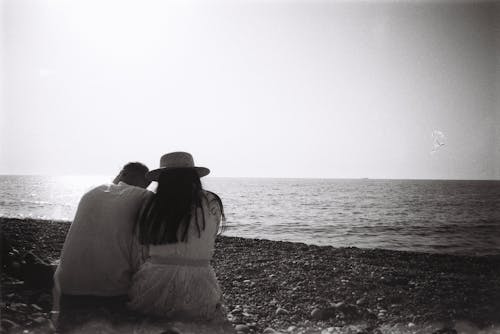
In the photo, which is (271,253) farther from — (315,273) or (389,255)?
(389,255)

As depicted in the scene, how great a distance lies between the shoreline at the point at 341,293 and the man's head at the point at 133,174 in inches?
63.3

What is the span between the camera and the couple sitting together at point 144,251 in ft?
12.0

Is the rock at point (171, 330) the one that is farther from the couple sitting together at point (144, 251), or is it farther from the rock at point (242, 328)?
the rock at point (242, 328)

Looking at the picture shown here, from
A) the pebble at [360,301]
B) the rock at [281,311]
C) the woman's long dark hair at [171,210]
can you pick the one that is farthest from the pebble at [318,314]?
the woman's long dark hair at [171,210]

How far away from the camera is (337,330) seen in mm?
4930

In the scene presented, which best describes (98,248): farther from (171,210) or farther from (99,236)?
(171,210)

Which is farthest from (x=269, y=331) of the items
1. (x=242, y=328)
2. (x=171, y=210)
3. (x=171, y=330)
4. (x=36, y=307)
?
(x=36, y=307)

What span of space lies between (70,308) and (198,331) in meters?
1.33

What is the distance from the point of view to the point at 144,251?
12.7ft

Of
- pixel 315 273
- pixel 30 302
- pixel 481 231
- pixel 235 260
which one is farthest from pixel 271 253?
pixel 481 231

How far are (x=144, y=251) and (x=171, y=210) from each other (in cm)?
67

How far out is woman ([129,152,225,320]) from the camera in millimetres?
3584

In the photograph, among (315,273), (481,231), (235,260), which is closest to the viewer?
(315,273)

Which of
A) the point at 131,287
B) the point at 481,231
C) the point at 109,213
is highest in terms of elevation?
the point at 109,213
